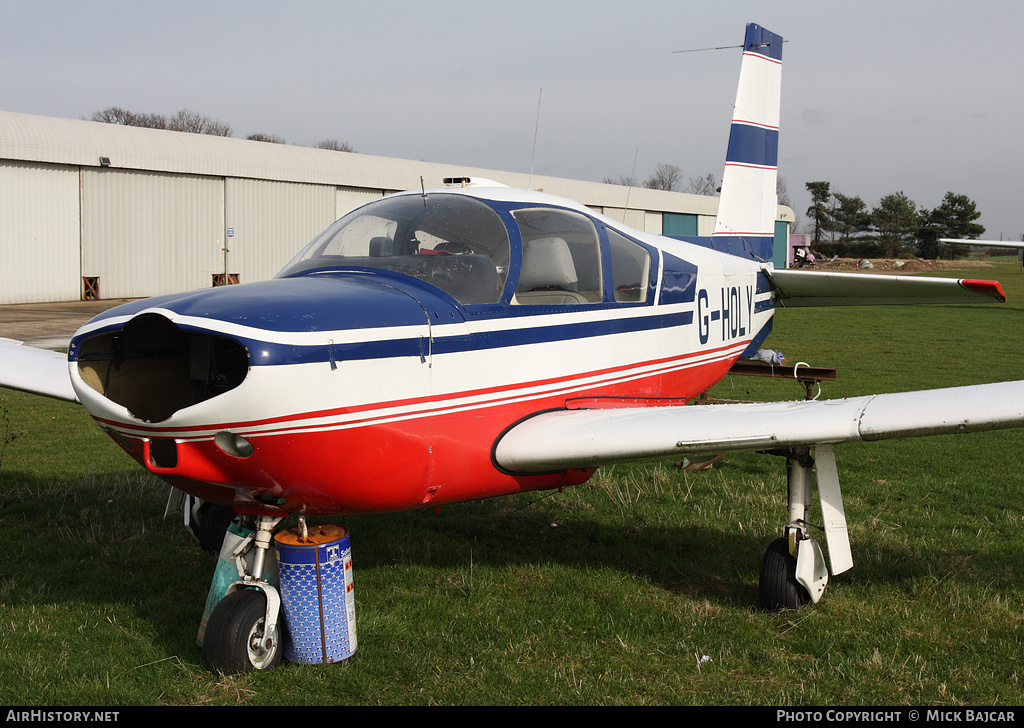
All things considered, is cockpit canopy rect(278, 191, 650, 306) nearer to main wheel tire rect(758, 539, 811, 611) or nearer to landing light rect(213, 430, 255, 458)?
landing light rect(213, 430, 255, 458)

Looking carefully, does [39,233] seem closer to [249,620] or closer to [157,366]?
[157,366]

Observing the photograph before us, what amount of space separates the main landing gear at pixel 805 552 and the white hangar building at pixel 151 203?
777 inches

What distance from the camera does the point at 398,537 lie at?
5.92 m

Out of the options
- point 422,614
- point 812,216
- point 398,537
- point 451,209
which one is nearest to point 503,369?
point 451,209

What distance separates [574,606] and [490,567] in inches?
31.7

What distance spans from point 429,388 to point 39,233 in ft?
74.0

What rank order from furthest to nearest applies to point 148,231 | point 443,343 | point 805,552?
point 148,231
point 805,552
point 443,343

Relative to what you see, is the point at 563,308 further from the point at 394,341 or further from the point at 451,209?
the point at 394,341

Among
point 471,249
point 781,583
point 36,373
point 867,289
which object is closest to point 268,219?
point 36,373

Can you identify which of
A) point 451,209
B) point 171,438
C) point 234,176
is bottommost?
point 171,438

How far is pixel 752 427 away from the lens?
166 inches

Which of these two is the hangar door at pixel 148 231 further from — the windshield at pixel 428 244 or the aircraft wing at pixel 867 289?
the windshield at pixel 428 244

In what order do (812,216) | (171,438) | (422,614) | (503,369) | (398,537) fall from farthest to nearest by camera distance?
(812,216) → (398,537) → (422,614) → (503,369) → (171,438)

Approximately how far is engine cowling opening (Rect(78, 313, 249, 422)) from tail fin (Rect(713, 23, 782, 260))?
605 centimetres
